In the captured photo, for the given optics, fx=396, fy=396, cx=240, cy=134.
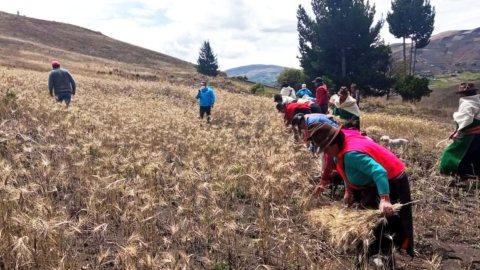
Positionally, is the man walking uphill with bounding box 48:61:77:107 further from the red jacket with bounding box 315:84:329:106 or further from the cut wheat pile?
the cut wheat pile

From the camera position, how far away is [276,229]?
13.0 feet

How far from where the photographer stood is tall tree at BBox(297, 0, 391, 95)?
1289 inches

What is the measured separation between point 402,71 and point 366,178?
45031 mm

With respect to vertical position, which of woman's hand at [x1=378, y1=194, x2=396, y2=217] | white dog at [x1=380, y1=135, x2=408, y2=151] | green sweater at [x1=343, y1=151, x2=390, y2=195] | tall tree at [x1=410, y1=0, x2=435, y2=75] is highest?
tall tree at [x1=410, y1=0, x2=435, y2=75]

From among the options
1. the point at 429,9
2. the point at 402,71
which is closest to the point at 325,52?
the point at 402,71

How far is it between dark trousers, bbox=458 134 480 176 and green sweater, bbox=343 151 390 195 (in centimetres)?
429

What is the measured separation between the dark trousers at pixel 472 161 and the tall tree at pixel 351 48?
85.6 feet

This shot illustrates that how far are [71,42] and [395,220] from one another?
7512cm

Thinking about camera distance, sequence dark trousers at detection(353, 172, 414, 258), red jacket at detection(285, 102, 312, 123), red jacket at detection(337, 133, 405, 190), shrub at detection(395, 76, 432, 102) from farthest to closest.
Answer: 1. shrub at detection(395, 76, 432, 102)
2. red jacket at detection(285, 102, 312, 123)
3. dark trousers at detection(353, 172, 414, 258)
4. red jacket at detection(337, 133, 405, 190)

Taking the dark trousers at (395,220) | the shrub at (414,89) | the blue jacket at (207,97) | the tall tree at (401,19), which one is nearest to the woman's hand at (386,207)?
the dark trousers at (395,220)

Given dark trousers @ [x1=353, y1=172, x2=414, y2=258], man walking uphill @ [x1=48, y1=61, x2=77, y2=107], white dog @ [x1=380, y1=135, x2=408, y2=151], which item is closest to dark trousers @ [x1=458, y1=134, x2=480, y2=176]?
white dog @ [x1=380, y1=135, x2=408, y2=151]

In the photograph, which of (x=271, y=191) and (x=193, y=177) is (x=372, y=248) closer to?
(x=271, y=191)

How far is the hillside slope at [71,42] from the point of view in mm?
63094

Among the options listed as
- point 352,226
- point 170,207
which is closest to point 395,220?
point 352,226
